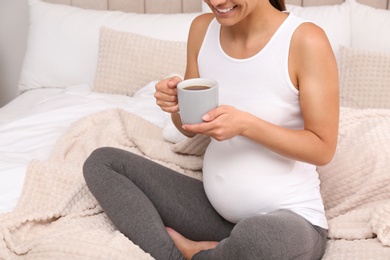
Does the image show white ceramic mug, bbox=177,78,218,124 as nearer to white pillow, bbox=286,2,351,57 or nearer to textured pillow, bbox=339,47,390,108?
textured pillow, bbox=339,47,390,108

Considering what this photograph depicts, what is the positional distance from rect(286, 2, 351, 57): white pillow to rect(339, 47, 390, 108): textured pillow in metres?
0.19

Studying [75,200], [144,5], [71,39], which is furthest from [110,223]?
[144,5]

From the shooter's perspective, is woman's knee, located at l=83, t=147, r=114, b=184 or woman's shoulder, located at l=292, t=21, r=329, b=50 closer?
woman's shoulder, located at l=292, t=21, r=329, b=50

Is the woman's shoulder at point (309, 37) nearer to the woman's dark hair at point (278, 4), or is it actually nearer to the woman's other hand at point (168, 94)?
the woman's dark hair at point (278, 4)

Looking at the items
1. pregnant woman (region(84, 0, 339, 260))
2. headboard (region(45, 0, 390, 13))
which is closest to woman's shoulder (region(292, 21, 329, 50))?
pregnant woman (region(84, 0, 339, 260))

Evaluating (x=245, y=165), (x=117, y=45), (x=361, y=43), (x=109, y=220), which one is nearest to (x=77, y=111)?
(x=117, y=45)

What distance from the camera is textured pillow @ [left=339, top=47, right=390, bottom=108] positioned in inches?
70.8

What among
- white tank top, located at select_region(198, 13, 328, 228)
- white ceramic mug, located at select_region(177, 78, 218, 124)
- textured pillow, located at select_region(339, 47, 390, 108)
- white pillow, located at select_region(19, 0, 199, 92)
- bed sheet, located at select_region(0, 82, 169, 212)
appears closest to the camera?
white ceramic mug, located at select_region(177, 78, 218, 124)

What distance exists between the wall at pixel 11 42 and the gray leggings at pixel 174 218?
5.38ft

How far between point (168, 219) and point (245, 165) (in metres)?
0.24

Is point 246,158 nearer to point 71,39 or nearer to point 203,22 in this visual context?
point 203,22

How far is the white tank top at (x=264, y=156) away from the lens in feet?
3.82

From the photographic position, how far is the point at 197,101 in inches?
37.6

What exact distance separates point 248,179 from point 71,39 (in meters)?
1.43
